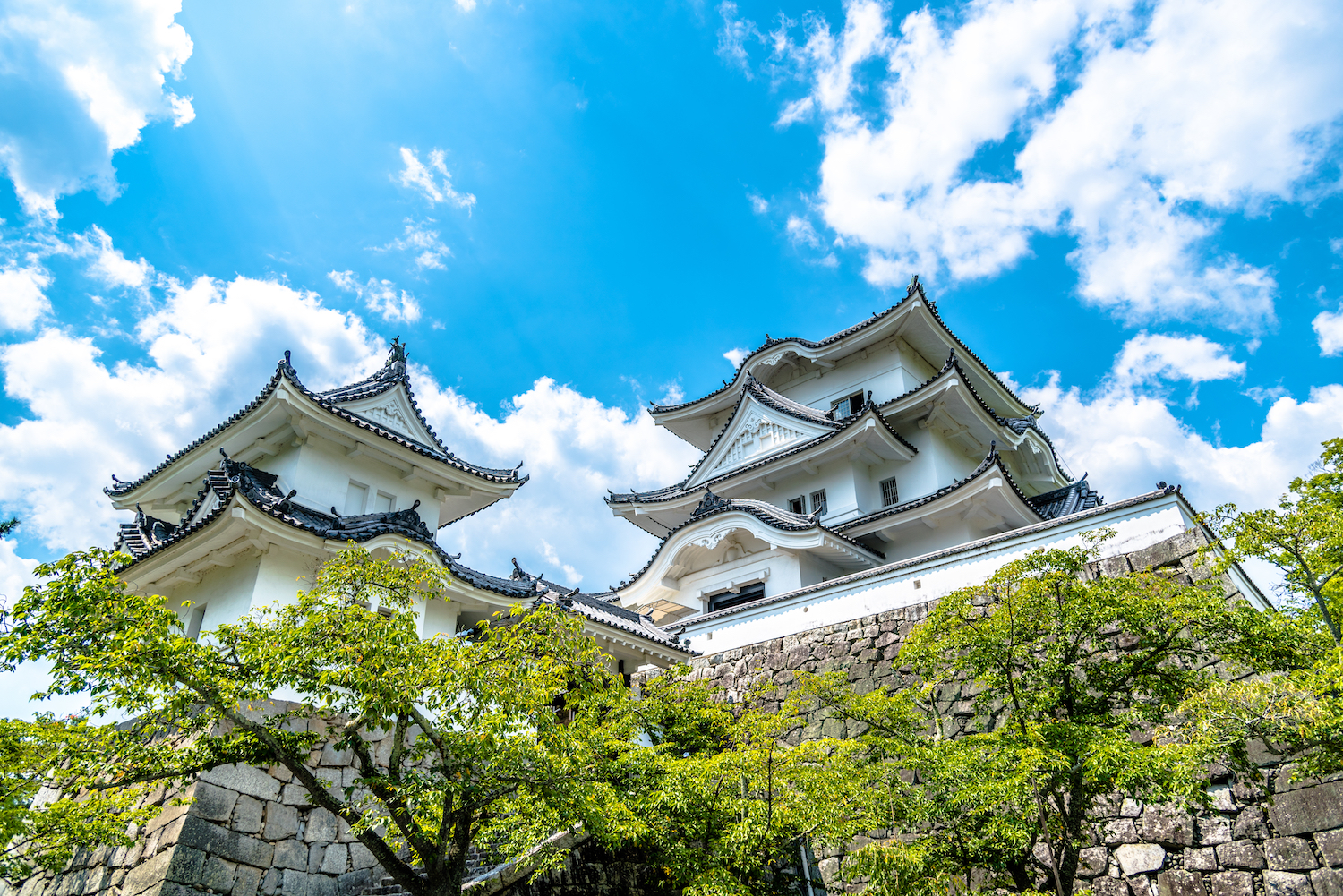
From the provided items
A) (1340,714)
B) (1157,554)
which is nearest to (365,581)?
(1340,714)

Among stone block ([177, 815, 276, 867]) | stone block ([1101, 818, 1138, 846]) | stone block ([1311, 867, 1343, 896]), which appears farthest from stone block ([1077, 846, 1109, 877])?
stone block ([177, 815, 276, 867])

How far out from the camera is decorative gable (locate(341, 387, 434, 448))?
1451 cm

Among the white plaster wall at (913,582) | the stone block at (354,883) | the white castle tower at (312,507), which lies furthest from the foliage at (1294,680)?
the stone block at (354,883)

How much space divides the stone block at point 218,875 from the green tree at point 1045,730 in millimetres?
6195

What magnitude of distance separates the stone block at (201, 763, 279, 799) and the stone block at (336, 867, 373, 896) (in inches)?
47.1

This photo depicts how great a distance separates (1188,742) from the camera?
6.29 metres

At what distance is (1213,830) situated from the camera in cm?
827

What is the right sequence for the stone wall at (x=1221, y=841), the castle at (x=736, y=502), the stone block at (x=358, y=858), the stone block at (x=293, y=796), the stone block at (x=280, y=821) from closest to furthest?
the stone wall at (x=1221, y=841) < the stone block at (x=280, y=821) < the stone block at (x=293, y=796) < the stone block at (x=358, y=858) < the castle at (x=736, y=502)

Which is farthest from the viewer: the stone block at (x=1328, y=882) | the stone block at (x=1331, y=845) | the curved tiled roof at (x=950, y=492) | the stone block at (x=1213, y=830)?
the curved tiled roof at (x=950, y=492)

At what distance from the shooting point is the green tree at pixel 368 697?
5.75 m

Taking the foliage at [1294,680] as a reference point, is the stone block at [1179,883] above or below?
below

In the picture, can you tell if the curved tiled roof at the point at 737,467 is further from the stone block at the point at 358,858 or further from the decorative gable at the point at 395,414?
the stone block at the point at 358,858

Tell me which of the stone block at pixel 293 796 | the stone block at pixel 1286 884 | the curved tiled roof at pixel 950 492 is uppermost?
the curved tiled roof at pixel 950 492

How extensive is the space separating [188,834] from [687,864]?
196 inches
